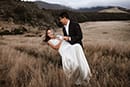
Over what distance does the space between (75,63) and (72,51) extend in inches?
10.4

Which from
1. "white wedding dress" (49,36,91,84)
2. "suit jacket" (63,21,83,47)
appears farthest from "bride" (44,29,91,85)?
"suit jacket" (63,21,83,47)

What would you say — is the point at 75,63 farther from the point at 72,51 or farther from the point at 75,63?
the point at 72,51

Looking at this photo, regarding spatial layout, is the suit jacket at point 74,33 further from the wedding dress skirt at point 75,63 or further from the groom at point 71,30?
the wedding dress skirt at point 75,63

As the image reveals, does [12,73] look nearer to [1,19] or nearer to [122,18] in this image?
[1,19]

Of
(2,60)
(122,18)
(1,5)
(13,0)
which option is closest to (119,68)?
(2,60)

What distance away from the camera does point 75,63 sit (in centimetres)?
689

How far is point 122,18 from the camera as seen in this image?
6931 cm

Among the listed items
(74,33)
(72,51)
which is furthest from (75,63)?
(74,33)

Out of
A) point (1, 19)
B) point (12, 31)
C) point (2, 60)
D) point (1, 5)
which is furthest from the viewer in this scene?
point (1, 5)

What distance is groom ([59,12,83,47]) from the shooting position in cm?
695

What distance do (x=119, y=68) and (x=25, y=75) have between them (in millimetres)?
2173

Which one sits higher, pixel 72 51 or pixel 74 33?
pixel 74 33

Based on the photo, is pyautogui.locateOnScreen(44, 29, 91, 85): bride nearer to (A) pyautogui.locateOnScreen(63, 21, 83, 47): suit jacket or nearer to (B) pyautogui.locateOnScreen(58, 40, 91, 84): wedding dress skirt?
(B) pyautogui.locateOnScreen(58, 40, 91, 84): wedding dress skirt

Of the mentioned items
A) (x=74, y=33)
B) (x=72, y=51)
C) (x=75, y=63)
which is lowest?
(x=75, y=63)
